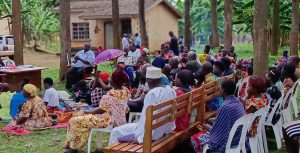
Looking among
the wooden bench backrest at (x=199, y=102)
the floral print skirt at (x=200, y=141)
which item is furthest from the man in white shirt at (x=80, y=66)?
the floral print skirt at (x=200, y=141)

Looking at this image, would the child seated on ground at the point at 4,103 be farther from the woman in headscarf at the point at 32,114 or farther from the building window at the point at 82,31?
the building window at the point at 82,31

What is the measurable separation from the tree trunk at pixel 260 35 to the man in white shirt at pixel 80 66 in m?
6.89

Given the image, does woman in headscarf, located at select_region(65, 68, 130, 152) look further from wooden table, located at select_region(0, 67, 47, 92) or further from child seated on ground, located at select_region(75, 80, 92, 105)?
wooden table, located at select_region(0, 67, 47, 92)

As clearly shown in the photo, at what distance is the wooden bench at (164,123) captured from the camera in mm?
5730

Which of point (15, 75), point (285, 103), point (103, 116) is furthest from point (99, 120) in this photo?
point (15, 75)

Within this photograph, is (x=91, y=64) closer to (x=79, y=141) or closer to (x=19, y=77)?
(x=19, y=77)

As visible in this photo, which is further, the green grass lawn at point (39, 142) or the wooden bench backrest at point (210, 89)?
the green grass lawn at point (39, 142)

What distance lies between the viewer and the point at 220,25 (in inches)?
2343

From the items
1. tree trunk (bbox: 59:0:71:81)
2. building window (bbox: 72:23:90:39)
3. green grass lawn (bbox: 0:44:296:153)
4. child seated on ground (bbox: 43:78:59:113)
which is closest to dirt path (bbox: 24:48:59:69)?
building window (bbox: 72:23:90:39)

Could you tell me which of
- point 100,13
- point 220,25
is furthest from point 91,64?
point 220,25

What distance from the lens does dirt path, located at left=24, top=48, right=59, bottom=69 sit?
2903cm

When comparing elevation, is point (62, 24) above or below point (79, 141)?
above

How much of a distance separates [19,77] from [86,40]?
857 inches

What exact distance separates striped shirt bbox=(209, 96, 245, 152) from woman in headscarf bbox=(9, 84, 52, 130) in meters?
4.65
